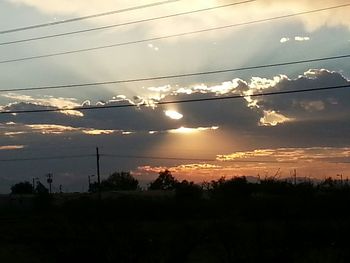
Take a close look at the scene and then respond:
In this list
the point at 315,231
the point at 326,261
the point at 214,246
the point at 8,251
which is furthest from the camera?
the point at 315,231

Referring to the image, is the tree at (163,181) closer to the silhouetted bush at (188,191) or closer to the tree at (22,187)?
the tree at (22,187)

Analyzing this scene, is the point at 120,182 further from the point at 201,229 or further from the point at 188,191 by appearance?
the point at 201,229

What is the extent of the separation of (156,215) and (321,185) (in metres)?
22.0

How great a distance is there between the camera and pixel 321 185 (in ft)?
280

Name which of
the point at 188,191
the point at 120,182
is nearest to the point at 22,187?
the point at 120,182

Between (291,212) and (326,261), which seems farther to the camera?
(291,212)

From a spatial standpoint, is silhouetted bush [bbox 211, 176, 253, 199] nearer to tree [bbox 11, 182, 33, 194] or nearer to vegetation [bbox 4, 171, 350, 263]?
vegetation [bbox 4, 171, 350, 263]

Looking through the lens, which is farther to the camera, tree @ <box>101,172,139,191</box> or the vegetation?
tree @ <box>101,172,139,191</box>

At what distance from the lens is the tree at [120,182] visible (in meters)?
165

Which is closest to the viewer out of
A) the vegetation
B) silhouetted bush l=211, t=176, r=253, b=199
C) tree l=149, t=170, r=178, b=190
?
the vegetation

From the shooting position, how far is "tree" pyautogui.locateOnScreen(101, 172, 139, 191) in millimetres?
165250

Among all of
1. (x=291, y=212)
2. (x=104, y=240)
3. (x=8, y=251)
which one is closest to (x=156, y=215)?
(x=291, y=212)

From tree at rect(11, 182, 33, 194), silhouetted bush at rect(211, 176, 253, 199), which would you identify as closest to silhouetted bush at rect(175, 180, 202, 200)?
silhouetted bush at rect(211, 176, 253, 199)

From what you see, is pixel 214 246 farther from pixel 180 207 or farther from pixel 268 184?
pixel 268 184
